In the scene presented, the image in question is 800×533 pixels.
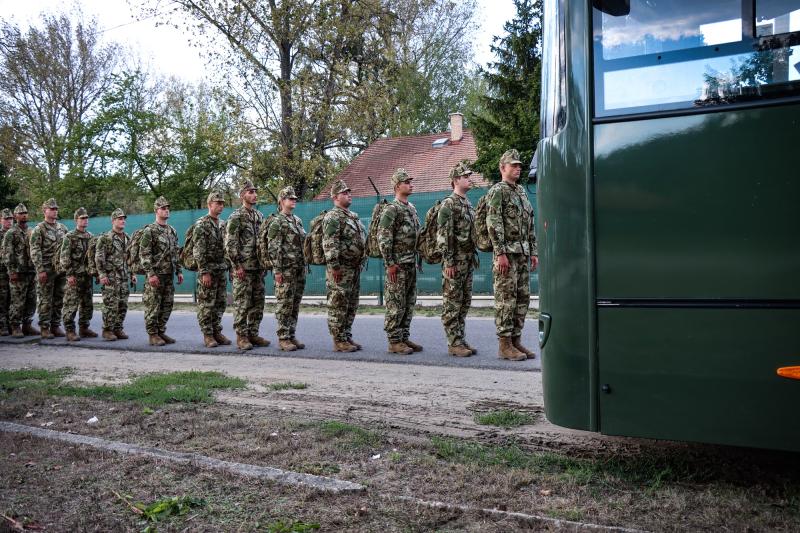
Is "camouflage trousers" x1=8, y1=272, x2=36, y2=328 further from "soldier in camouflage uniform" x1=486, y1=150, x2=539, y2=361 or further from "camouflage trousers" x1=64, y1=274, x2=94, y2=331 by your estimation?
"soldier in camouflage uniform" x1=486, y1=150, x2=539, y2=361

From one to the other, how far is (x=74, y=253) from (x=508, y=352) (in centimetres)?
809

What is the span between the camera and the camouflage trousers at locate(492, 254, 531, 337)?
8.38 m

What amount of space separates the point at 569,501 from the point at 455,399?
275 centimetres

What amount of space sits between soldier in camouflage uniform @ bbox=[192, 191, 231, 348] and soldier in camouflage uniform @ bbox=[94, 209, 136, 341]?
2.00m

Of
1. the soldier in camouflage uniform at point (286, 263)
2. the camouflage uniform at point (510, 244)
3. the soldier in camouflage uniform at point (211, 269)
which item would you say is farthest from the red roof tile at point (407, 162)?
the camouflage uniform at point (510, 244)

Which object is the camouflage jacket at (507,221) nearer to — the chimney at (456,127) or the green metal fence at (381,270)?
the green metal fence at (381,270)

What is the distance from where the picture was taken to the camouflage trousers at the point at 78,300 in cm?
1266

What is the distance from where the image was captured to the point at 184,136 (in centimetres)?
3108

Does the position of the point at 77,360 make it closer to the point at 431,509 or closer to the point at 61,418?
the point at 61,418

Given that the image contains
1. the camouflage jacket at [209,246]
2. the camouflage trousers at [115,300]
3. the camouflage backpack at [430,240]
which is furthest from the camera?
the camouflage trousers at [115,300]

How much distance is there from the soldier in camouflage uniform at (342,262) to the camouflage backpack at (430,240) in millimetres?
915

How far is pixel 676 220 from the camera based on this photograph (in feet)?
12.4

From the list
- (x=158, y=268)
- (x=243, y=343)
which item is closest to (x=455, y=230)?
(x=243, y=343)

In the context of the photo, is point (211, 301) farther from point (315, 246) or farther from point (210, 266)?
point (315, 246)
